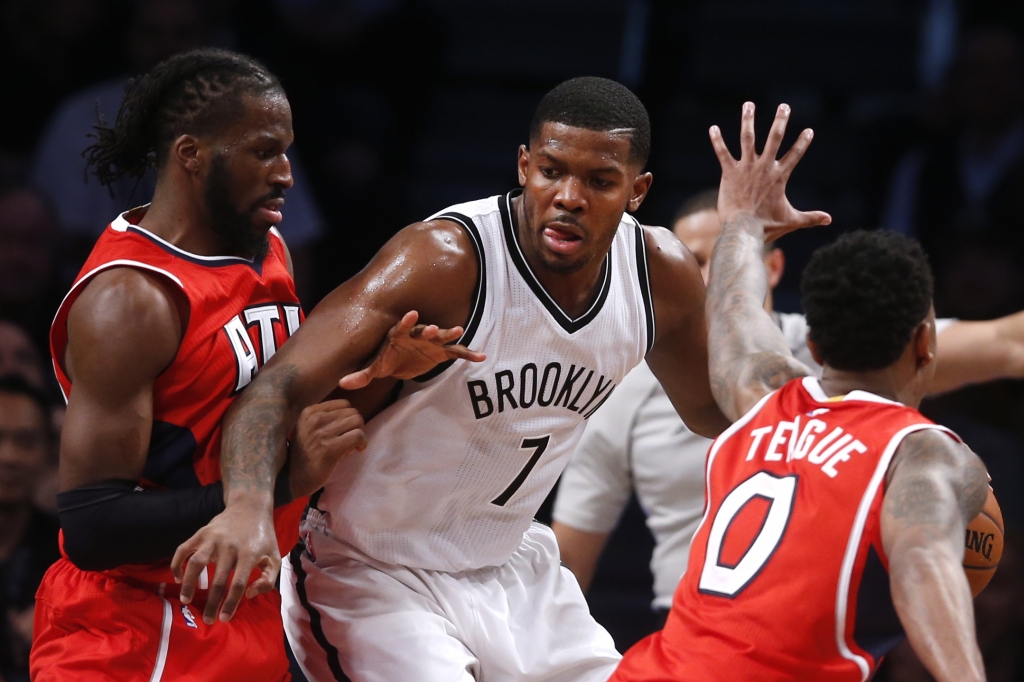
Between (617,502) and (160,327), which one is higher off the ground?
(160,327)

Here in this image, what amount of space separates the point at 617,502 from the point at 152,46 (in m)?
3.22

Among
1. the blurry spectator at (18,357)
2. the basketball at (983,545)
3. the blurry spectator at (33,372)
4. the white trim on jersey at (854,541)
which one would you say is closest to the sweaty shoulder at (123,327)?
the white trim on jersey at (854,541)

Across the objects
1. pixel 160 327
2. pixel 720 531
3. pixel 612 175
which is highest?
pixel 612 175

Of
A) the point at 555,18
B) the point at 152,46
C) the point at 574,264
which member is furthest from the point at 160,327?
the point at 555,18

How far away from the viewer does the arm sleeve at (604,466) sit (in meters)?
4.65

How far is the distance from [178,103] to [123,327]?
0.61 m

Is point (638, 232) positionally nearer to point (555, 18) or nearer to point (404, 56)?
point (404, 56)

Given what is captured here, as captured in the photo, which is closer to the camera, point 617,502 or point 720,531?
point 720,531

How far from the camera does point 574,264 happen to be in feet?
10.6

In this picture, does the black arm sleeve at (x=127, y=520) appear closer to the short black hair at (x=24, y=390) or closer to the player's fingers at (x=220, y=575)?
the player's fingers at (x=220, y=575)

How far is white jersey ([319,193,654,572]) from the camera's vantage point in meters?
3.22

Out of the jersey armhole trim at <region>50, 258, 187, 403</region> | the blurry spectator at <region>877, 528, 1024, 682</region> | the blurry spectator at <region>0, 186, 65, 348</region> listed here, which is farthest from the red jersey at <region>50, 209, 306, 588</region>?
the blurry spectator at <region>877, 528, 1024, 682</region>

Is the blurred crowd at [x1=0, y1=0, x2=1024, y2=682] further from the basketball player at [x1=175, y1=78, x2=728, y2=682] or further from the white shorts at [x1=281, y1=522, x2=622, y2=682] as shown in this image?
the basketball player at [x1=175, y1=78, x2=728, y2=682]

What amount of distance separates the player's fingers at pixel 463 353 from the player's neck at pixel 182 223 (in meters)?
0.60
